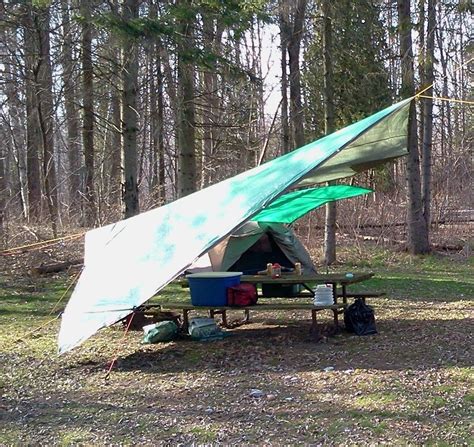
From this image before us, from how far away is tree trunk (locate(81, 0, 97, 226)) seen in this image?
11975 millimetres

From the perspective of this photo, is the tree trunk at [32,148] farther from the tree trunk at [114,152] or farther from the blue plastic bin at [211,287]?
the blue plastic bin at [211,287]

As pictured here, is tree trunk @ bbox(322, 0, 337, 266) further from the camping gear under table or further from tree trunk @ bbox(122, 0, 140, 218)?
the camping gear under table

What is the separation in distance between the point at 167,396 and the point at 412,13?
12301 mm

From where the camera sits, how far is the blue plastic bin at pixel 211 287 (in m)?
7.09

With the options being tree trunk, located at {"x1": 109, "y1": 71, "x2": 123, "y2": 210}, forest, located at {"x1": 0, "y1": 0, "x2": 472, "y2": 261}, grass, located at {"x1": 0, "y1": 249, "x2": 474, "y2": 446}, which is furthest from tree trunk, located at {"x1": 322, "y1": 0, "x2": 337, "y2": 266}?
grass, located at {"x1": 0, "y1": 249, "x2": 474, "y2": 446}

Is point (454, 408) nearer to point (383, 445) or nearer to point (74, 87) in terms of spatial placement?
point (383, 445)

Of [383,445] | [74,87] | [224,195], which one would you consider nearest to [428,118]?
[74,87]

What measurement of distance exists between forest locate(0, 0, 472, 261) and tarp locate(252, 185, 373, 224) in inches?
118

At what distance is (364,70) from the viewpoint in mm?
18484

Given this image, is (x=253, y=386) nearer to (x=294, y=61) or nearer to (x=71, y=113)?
(x=294, y=61)

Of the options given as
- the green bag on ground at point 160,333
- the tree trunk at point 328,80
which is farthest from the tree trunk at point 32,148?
the green bag on ground at point 160,333

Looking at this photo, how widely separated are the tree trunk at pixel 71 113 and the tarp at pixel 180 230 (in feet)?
20.0

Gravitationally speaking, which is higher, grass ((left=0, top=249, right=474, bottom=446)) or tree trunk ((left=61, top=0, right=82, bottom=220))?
tree trunk ((left=61, top=0, right=82, bottom=220))

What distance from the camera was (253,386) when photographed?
5488 millimetres
